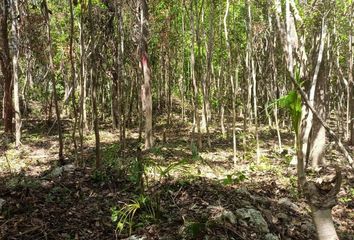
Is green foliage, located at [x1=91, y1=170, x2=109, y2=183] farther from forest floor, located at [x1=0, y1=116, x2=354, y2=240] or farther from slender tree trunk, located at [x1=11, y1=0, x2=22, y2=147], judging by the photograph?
slender tree trunk, located at [x1=11, y1=0, x2=22, y2=147]

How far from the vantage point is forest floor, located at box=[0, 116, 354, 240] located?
5.61 m

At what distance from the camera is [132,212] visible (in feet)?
19.8

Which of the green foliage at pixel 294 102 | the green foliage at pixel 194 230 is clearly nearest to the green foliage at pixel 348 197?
the green foliage at pixel 294 102

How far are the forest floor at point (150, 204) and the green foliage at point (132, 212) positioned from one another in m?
0.02

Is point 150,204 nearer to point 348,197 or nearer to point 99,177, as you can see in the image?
point 99,177

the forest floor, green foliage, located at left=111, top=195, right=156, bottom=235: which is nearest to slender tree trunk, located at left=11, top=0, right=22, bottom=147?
the forest floor

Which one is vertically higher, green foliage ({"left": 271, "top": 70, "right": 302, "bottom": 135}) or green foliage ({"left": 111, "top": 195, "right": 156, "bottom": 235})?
green foliage ({"left": 271, "top": 70, "right": 302, "bottom": 135})

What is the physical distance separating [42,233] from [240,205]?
3278 mm

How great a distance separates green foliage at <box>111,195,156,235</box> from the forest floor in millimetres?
15

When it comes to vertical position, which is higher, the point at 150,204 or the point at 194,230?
the point at 150,204

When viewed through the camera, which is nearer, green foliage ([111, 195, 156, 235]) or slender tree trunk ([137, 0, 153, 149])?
green foliage ([111, 195, 156, 235])

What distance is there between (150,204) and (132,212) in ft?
0.98

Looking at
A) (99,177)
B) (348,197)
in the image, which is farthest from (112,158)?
(348,197)

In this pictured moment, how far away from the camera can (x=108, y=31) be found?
15.7 m
